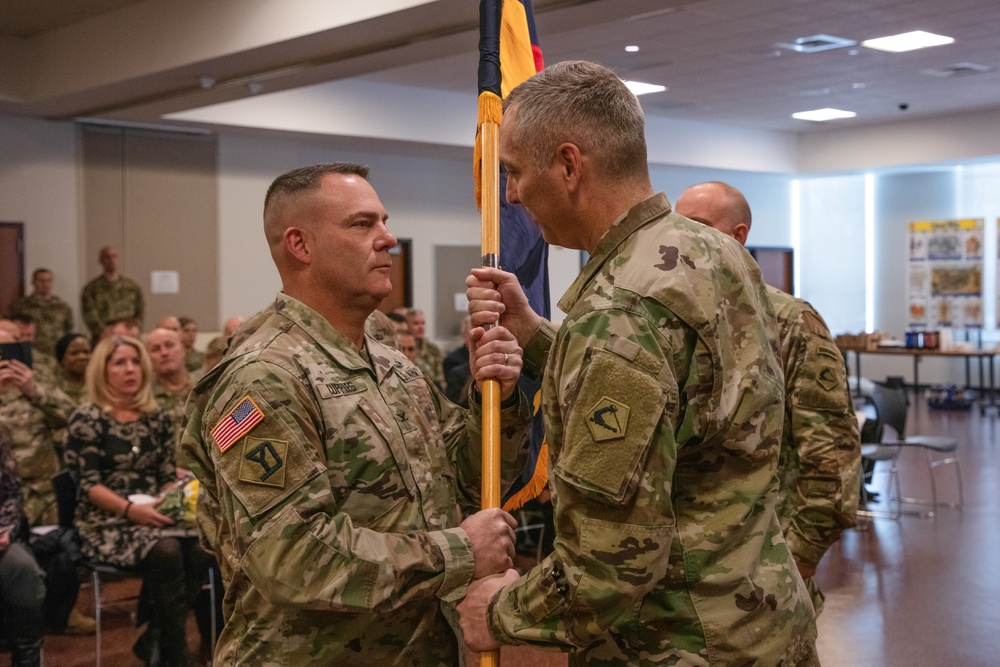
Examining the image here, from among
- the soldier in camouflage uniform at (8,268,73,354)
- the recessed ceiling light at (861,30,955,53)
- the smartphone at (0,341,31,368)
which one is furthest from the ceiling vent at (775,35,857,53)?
the soldier in camouflage uniform at (8,268,73,354)

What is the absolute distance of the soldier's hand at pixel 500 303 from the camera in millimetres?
2064

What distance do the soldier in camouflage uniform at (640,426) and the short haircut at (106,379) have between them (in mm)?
3361

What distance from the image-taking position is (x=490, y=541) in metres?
1.86

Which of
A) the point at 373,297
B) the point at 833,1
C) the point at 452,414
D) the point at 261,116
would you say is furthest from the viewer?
the point at 261,116

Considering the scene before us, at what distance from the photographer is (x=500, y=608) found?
5.32 feet

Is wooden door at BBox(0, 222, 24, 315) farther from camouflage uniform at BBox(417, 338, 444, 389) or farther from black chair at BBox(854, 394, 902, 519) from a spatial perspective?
black chair at BBox(854, 394, 902, 519)

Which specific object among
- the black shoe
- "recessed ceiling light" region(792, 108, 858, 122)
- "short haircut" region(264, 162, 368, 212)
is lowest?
the black shoe

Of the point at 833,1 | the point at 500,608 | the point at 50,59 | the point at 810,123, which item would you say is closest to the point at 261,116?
the point at 50,59

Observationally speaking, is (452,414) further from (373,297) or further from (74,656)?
(74,656)

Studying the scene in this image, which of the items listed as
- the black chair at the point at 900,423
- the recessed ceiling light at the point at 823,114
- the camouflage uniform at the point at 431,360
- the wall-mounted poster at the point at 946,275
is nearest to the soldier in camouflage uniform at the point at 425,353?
the camouflage uniform at the point at 431,360

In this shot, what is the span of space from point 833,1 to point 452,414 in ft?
22.5

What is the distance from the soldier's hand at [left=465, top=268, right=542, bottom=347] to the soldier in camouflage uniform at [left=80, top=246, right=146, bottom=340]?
883 centimetres

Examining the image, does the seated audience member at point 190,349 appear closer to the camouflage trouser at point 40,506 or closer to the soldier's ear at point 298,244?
the camouflage trouser at point 40,506

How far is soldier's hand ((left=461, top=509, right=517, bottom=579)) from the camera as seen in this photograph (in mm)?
1845
